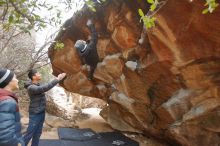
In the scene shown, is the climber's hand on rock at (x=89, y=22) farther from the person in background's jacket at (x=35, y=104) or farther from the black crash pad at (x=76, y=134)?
the black crash pad at (x=76, y=134)

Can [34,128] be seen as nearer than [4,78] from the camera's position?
No

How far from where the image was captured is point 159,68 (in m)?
5.93

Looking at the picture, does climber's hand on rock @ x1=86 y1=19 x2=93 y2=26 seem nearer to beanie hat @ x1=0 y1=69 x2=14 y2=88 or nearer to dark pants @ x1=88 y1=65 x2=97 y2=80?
dark pants @ x1=88 y1=65 x2=97 y2=80

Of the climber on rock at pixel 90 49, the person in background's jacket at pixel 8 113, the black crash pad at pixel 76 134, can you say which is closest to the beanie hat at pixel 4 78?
the person in background's jacket at pixel 8 113

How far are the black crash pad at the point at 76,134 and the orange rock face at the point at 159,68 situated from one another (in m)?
0.77

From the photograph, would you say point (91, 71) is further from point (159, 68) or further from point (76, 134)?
point (159, 68)

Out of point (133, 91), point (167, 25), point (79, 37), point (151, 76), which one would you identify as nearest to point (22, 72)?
point (79, 37)

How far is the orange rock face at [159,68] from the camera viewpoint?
5039mm

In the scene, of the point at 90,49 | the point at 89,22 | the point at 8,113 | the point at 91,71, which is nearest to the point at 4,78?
the point at 8,113

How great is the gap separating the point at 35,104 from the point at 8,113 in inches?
98.2

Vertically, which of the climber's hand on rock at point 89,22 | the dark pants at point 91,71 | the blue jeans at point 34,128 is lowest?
the blue jeans at point 34,128

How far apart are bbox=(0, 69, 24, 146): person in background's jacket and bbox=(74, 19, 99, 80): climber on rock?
4.69 meters

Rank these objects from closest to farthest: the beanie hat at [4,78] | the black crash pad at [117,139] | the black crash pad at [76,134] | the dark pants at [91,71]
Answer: the beanie hat at [4,78]
the black crash pad at [117,139]
the black crash pad at [76,134]
the dark pants at [91,71]

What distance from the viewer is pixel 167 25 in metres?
5.09
